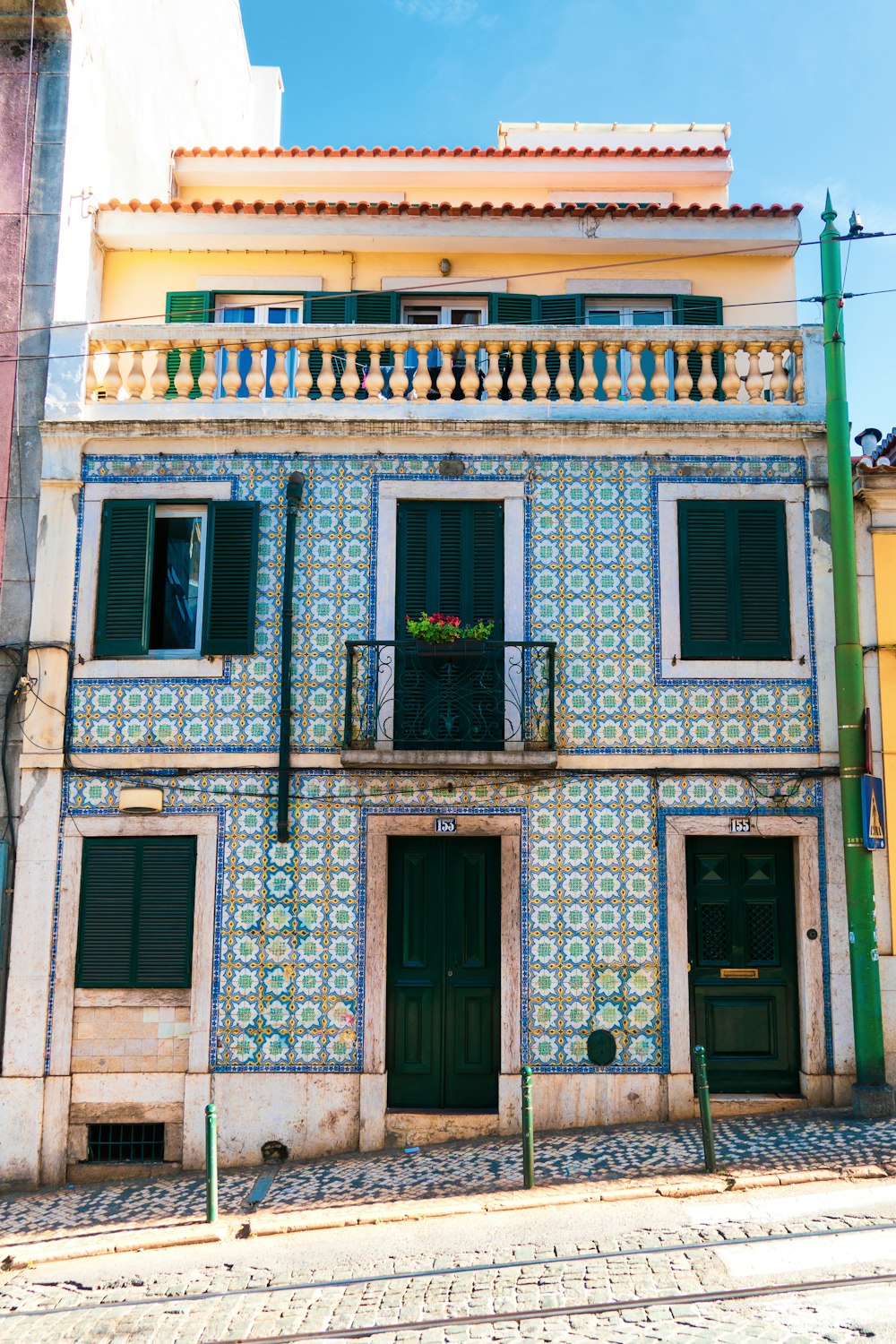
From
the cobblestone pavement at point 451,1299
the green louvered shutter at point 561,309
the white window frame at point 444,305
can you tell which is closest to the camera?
the cobblestone pavement at point 451,1299

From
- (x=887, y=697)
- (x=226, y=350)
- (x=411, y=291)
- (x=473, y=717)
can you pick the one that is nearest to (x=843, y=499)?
(x=887, y=697)

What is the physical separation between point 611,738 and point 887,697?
2500 mm

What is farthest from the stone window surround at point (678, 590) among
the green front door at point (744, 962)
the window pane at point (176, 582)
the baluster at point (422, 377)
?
the window pane at point (176, 582)

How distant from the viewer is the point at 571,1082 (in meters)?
9.33

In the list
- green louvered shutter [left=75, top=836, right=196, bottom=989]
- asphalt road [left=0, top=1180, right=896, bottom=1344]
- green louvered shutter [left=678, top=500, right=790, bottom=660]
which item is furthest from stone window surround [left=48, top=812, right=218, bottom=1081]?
green louvered shutter [left=678, top=500, right=790, bottom=660]

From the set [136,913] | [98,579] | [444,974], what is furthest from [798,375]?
[136,913]

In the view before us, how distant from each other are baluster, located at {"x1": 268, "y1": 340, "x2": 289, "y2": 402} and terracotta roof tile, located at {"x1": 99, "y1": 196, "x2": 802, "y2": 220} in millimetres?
2012

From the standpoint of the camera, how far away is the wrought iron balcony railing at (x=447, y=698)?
31.5ft

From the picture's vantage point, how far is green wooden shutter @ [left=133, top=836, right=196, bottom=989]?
9.52m

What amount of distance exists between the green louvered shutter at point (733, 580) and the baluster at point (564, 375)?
4.89 feet

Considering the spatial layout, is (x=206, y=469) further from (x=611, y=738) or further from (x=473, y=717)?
(x=611, y=738)

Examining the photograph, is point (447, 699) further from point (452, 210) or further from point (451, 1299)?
point (452, 210)

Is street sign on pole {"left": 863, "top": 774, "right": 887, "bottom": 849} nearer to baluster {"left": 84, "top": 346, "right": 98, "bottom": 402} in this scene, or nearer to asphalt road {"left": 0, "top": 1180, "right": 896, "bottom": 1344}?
asphalt road {"left": 0, "top": 1180, "right": 896, "bottom": 1344}

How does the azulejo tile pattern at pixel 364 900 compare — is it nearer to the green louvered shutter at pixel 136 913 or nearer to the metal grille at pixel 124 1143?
the green louvered shutter at pixel 136 913
